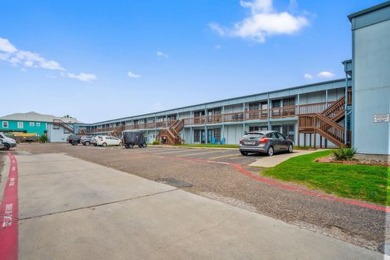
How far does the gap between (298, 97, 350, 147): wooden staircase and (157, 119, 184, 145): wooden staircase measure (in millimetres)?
17276

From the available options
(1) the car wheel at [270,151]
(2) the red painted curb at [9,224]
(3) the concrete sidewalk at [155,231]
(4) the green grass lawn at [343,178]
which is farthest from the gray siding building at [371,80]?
(2) the red painted curb at [9,224]

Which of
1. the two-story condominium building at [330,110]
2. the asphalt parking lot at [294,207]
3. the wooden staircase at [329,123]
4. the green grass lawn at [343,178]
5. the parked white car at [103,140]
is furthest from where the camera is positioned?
the parked white car at [103,140]

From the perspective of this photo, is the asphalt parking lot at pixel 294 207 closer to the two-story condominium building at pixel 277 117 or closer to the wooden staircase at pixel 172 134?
the two-story condominium building at pixel 277 117

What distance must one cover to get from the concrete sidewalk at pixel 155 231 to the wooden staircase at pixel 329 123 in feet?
50.8

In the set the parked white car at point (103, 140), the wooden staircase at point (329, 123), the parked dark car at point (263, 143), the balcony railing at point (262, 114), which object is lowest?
the parked white car at point (103, 140)

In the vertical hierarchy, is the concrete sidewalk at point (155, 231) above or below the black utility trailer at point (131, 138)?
below

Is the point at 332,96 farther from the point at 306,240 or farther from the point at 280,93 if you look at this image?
the point at 306,240

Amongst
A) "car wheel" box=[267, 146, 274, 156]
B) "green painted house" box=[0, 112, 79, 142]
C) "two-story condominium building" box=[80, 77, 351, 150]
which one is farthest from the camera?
"green painted house" box=[0, 112, 79, 142]

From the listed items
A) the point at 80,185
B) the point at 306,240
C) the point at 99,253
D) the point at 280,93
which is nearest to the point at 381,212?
the point at 306,240

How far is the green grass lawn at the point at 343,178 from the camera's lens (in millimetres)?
5457

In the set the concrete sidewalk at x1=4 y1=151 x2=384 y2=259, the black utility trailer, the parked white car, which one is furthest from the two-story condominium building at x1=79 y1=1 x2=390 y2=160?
the concrete sidewalk at x1=4 y1=151 x2=384 y2=259

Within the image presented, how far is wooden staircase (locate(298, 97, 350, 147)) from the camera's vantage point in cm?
1696

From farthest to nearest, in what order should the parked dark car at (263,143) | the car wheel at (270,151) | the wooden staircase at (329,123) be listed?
the wooden staircase at (329,123)
the car wheel at (270,151)
the parked dark car at (263,143)

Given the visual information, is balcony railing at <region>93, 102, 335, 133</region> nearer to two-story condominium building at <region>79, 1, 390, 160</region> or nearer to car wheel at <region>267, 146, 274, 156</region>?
two-story condominium building at <region>79, 1, 390, 160</region>
